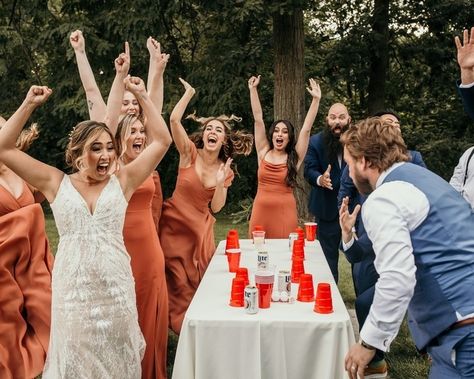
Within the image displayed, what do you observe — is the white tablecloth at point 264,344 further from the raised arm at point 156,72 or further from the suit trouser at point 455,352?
the raised arm at point 156,72

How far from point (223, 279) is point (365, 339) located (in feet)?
5.27

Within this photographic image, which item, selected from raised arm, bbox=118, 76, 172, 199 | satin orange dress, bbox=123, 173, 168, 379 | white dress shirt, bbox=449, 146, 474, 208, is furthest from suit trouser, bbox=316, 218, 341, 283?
raised arm, bbox=118, 76, 172, 199

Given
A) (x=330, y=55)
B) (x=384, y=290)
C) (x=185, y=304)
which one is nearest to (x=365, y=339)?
(x=384, y=290)

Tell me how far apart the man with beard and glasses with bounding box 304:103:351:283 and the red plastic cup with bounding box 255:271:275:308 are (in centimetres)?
280

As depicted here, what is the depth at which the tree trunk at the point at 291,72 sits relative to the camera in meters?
9.60

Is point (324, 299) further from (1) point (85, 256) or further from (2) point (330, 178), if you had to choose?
(2) point (330, 178)

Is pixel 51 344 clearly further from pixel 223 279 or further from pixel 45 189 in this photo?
pixel 223 279

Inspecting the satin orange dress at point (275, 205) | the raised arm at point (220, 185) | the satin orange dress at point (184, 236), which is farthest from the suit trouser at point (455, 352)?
the satin orange dress at point (275, 205)

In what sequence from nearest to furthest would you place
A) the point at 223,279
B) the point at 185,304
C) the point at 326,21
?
the point at 223,279, the point at 185,304, the point at 326,21

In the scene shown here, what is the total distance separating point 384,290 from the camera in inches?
83.9

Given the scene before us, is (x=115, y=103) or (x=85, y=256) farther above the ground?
(x=115, y=103)

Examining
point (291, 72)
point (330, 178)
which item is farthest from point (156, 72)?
point (291, 72)

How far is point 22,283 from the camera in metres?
3.74

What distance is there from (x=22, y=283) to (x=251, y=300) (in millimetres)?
1734
